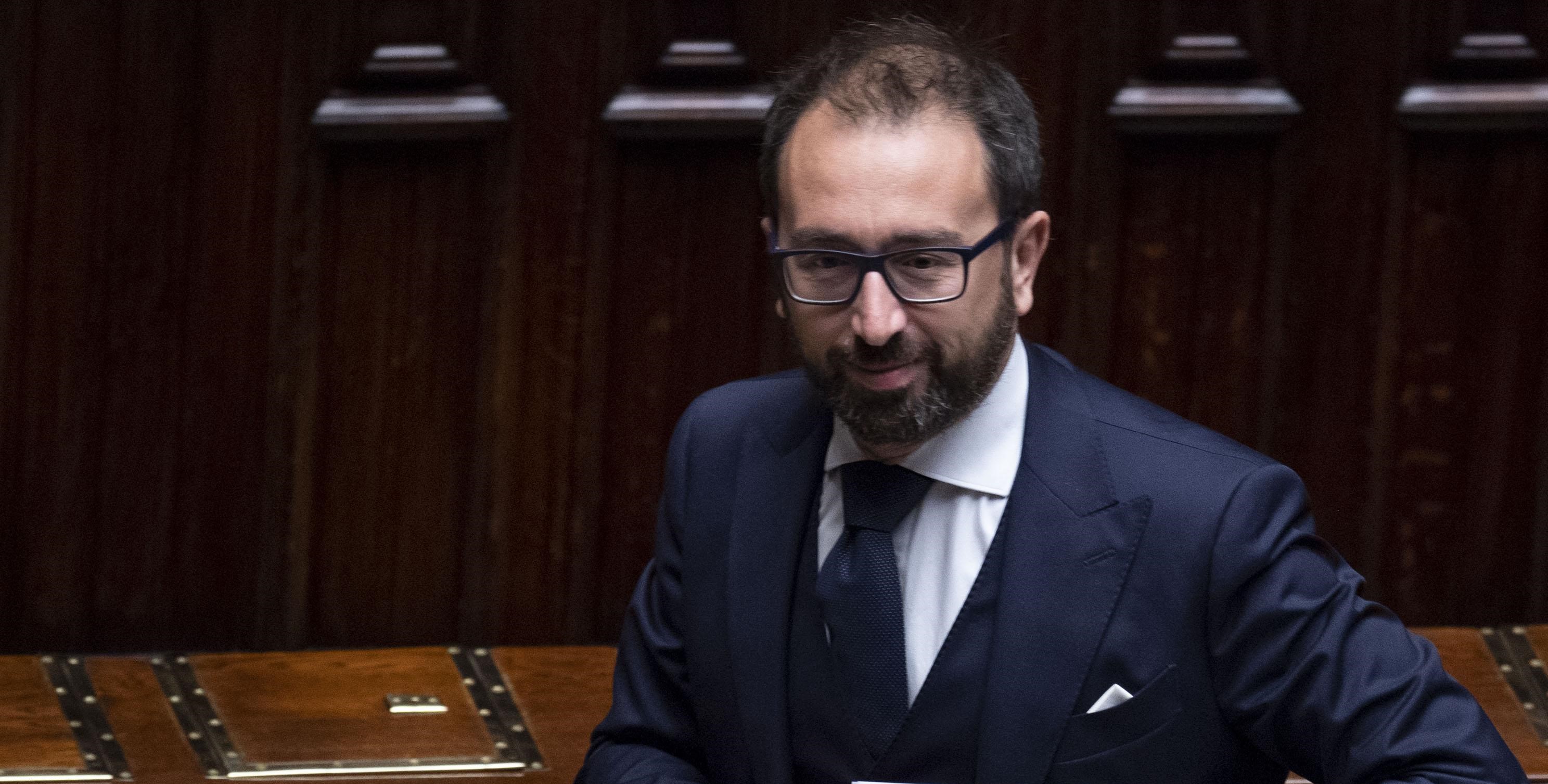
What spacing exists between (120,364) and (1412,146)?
194 cm

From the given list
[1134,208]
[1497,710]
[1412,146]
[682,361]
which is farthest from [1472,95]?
[682,361]

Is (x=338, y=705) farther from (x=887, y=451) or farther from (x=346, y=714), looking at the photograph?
(x=887, y=451)

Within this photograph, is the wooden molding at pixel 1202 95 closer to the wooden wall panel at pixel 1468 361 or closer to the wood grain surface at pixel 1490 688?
the wooden wall panel at pixel 1468 361

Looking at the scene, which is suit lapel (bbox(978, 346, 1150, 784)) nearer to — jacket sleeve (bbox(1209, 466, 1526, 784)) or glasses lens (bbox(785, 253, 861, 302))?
jacket sleeve (bbox(1209, 466, 1526, 784))

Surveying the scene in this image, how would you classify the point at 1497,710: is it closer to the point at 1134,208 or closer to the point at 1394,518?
the point at 1394,518

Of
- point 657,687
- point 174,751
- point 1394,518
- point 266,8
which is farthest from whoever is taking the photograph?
point 1394,518

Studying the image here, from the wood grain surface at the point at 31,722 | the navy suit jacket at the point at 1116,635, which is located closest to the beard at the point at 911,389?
the navy suit jacket at the point at 1116,635

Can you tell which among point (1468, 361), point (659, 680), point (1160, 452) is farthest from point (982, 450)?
point (1468, 361)

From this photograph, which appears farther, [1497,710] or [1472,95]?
[1472,95]

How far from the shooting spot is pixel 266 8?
2.65 metres

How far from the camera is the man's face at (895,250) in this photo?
63.3 inches

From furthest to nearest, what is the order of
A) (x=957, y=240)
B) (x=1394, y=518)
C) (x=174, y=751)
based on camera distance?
1. (x=1394, y=518)
2. (x=174, y=751)
3. (x=957, y=240)

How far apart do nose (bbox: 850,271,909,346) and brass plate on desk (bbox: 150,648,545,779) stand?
104cm

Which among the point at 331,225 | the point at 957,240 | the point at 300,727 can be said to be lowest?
the point at 300,727
